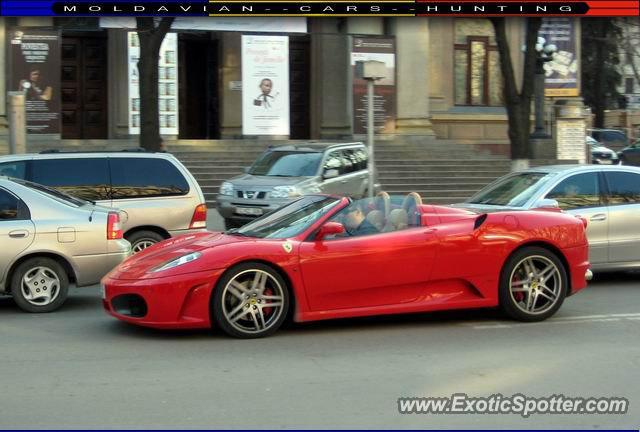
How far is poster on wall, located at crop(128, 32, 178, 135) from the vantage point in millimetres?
26016

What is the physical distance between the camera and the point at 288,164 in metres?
18.0

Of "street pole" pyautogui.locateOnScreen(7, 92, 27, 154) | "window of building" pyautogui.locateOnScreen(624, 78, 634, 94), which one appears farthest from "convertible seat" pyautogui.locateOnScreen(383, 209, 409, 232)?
"window of building" pyautogui.locateOnScreen(624, 78, 634, 94)

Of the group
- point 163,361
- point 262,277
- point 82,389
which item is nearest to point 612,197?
point 262,277

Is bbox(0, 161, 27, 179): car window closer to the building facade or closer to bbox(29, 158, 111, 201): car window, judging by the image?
bbox(29, 158, 111, 201): car window

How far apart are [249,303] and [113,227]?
2.56 m

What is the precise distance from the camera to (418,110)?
28.2 m

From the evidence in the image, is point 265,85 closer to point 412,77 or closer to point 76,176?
point 412,77

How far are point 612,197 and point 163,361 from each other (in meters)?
6.67

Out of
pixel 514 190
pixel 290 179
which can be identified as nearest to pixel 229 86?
pixel 290 179

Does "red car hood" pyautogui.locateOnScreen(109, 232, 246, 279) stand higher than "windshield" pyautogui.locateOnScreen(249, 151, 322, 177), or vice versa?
"windshield" pyautogui.locateOnScreen(249, 151, 322, 177)

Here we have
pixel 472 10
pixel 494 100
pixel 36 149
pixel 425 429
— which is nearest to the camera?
pixel 425 429

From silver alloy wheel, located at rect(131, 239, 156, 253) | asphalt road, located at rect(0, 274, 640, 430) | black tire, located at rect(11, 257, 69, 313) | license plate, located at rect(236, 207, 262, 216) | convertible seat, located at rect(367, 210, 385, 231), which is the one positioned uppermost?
convertible seat, located at rect(367, 210, 385, 231)

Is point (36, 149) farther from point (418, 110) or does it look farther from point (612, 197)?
point (612, 197)

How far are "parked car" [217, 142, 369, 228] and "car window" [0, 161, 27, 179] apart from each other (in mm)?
5198
